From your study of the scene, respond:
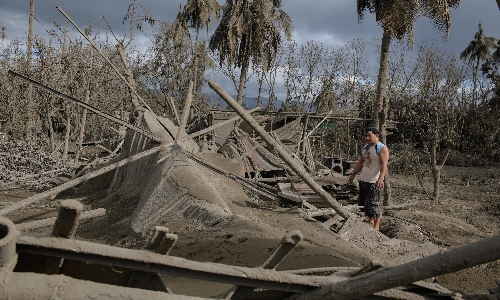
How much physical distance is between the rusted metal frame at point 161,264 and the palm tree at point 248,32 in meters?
19.0

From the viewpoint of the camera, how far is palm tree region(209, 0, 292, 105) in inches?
790

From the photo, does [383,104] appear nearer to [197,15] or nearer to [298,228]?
[298,228]

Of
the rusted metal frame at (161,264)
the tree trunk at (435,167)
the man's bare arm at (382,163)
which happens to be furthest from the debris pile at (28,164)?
the tree trunk at (435,167)

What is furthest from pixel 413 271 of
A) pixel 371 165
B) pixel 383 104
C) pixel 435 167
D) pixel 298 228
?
pixel 435 167

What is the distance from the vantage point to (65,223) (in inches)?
66.7

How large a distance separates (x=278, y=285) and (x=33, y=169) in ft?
34.1

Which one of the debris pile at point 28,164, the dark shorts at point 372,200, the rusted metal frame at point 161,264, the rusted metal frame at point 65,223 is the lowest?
the debris pile at point 28,164

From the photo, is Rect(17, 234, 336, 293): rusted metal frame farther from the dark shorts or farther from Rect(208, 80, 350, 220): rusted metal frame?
the dark shorts

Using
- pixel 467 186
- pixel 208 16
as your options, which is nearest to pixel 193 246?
pixel 467 186

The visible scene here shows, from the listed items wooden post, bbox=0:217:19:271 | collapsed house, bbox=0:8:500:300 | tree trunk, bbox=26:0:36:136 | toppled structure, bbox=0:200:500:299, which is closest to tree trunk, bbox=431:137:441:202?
collapsed house, bbox=0:8:500:300

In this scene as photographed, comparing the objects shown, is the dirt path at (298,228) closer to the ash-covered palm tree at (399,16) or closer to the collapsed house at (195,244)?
the collapsed house at (195,244)

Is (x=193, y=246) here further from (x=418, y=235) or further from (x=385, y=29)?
(x=385, y=29)

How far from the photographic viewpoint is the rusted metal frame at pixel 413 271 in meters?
1.65

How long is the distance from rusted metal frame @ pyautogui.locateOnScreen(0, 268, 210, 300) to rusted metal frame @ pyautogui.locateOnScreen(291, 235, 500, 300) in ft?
2.58
